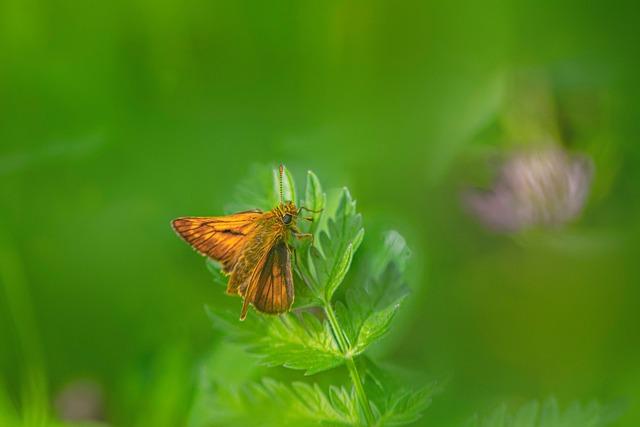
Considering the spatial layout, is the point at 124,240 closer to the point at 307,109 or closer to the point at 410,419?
the point at 307,109

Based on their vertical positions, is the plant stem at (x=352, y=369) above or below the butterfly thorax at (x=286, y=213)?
below

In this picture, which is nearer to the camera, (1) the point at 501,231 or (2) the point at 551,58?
(1) the point at 501,231

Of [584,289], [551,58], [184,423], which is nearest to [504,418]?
[184,423]

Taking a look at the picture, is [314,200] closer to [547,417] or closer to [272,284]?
[272,284]

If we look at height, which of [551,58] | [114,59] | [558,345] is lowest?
[558,345]

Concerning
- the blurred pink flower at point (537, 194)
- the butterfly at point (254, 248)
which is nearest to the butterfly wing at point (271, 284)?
the butterfly at point (254, 248)

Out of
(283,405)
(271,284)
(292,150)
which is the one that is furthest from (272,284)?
(292,150)

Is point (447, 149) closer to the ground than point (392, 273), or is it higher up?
higher up

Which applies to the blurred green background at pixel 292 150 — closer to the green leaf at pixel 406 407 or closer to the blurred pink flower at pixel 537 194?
the blurred pink flower at pixel 537 194
